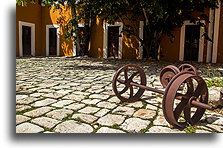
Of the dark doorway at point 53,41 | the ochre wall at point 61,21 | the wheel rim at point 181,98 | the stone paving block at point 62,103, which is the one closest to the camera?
the wheel rim at point 181,98

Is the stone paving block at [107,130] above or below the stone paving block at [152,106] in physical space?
below

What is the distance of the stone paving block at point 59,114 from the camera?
109 inches

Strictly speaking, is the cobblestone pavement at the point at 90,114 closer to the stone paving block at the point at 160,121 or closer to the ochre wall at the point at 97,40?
the stone paving block at the point at 160,121

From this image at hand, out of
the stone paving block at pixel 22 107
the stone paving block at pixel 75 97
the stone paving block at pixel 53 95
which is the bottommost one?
the stone paving block at pixel 22 107

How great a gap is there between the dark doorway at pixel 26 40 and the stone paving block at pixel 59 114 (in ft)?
47.2

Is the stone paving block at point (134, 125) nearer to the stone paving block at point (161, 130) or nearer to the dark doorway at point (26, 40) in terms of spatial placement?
the stone paving block at point (161, 130)

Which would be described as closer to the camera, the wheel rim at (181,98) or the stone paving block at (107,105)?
the wheel rim at (181,98)

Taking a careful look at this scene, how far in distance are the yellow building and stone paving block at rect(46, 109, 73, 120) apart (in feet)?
36.7

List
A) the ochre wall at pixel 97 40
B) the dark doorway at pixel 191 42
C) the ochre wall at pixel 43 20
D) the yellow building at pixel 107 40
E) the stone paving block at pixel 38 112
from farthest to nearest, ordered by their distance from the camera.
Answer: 1. the ochre wall at pixel 43 20
2. the ochre wall at pixel 97 40
3. the dark doorway at pixel 191 42
4. the yellow building at pixel 107 40
5. the stone paving block at pixel 38 112

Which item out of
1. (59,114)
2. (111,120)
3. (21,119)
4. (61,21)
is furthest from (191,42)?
(21,119)

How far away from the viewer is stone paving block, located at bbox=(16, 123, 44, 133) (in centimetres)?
231

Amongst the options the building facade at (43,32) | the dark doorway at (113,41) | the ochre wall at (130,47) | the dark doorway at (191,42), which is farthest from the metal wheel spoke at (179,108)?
the building facade at (43,32)

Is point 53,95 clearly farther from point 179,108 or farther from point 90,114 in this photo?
point 179,108

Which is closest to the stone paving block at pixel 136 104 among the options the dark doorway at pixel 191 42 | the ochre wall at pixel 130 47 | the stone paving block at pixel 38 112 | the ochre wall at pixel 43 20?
the stone paving block at pixel 38 112
